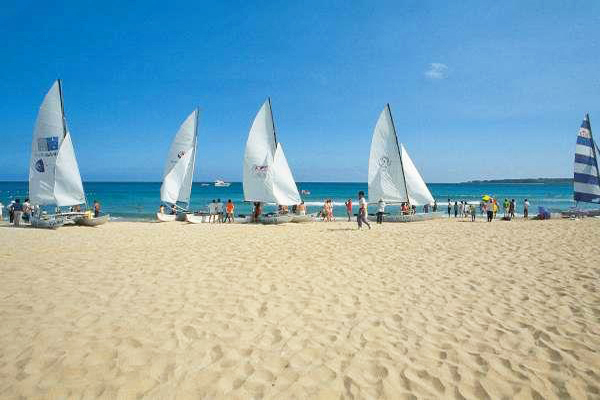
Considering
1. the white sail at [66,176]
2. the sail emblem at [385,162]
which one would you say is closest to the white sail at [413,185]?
the sail emblem at [385,162]

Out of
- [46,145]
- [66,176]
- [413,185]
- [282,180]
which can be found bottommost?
[413,185]

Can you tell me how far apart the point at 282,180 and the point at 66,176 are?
36.3 feet

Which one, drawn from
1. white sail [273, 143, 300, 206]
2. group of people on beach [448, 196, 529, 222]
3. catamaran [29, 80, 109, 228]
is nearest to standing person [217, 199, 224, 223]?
white sail [273, 143, 300, 206]

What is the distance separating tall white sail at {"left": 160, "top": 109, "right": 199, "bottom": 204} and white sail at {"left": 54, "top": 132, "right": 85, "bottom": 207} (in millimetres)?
5377

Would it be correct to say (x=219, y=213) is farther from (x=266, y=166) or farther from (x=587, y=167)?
(x=587, y=167)

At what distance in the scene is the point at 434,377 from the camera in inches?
132

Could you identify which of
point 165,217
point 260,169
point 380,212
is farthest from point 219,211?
point 380,212

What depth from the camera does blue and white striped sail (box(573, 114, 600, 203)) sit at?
72.4 ft

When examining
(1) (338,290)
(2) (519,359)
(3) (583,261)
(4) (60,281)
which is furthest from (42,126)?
(3) (583,261)

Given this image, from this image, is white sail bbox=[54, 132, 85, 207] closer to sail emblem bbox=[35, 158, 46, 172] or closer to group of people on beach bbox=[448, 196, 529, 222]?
sail emblem bbox=[35, 158, 46, 172]

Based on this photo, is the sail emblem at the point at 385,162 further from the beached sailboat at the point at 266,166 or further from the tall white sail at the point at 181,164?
the tall white sail at the point at 181,164

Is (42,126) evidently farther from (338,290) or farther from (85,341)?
(338,290)

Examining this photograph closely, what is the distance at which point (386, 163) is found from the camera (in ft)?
62.2

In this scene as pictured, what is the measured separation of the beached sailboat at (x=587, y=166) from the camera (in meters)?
22.1
